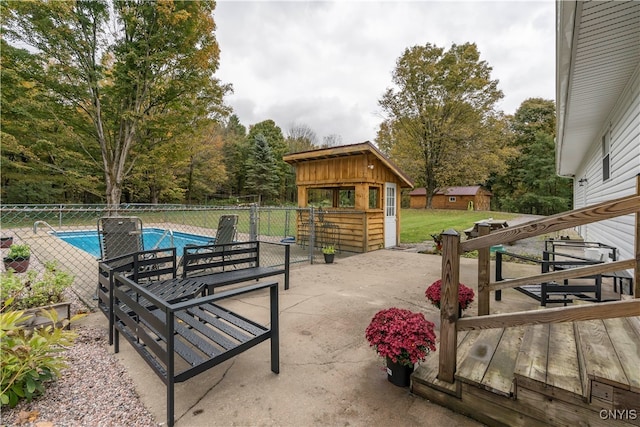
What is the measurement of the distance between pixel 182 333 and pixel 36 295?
213cm

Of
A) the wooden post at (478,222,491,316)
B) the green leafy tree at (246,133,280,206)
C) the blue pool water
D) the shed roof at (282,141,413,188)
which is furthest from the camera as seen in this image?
the green leafy tree at (246,133,280,206)

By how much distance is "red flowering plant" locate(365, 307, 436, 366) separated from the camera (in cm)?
195

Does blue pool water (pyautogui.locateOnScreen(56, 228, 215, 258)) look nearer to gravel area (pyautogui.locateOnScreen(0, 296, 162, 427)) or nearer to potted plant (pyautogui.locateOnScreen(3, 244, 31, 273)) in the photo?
potted plant (pyautogui.locateOnScreen(3, 244, 31, 273))

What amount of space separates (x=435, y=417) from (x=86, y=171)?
62.0ft

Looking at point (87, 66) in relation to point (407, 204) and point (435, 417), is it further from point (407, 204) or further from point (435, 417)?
point (407, 204)

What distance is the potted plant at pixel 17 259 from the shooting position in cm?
485

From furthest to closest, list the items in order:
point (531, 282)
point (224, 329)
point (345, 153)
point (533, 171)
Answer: point (533, 171), point (345, 153), point (531, 282), point (224, 329)

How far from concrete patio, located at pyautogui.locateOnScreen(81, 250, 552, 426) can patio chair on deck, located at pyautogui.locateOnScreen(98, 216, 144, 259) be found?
94 centimetres

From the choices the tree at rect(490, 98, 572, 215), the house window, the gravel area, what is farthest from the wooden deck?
the tree at rect(490, 98, 572, 215)

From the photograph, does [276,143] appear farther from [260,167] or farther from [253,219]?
[253,219]

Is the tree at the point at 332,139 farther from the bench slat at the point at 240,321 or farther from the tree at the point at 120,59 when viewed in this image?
the bench slat at the point at 240,321

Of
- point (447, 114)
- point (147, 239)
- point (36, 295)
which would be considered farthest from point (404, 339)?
point (447, 114)

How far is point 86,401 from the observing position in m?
1.86

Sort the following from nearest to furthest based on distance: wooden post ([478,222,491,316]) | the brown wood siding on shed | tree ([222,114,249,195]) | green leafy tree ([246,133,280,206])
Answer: wooden post ([478,222,491,316]) < the brown wood siding on shed < green leafy tree ([246,133,280,206]) < tree ([222,114,249,195])
